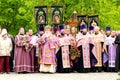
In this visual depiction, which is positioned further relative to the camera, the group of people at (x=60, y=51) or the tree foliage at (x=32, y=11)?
the tree foliage at (x=32, y=11)

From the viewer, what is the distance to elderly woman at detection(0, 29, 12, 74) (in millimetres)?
18812

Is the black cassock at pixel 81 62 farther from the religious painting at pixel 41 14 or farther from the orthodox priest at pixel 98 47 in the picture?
the religious painting at pixel 41 14

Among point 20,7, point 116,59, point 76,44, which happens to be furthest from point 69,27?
point 20,7

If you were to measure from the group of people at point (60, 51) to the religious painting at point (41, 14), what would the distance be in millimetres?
577

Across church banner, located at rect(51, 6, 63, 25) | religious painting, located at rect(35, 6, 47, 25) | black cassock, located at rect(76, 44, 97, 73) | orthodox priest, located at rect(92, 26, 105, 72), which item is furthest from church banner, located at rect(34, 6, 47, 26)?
orthodox priest, located at rect(92, 26, 105, 72)

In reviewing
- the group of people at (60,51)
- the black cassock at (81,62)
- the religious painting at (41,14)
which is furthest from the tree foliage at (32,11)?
the black cassock at (81,62)

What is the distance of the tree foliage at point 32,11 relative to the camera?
2795cm
